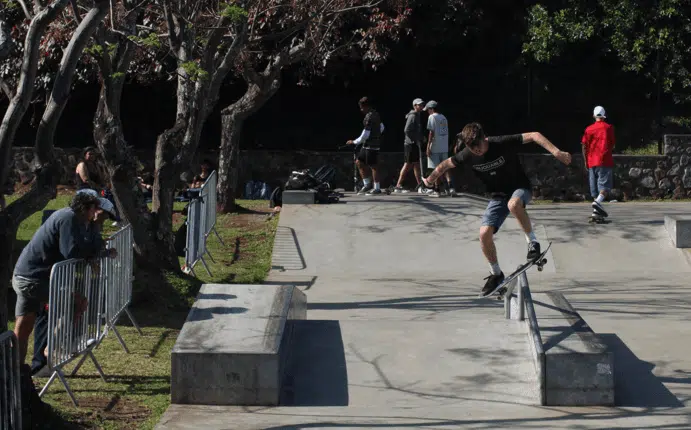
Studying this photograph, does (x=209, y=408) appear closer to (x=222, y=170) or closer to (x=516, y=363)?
(x=516, y=363)

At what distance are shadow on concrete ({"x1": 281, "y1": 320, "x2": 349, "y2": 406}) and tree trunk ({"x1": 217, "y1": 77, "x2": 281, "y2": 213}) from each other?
388 inches

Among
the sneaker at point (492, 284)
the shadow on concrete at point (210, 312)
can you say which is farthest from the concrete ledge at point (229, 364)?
the sneaker at point (492, 284)

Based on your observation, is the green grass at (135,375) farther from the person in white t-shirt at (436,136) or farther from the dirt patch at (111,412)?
the person in white t-shirt at (436,136)

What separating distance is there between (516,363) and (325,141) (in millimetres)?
18132

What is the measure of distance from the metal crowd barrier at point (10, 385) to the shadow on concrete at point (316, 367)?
7.38 feet

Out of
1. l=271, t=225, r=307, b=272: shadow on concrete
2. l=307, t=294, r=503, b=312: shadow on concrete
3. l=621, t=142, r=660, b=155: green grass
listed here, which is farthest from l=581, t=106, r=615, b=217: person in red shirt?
l=621, t=142, r=660, b=155: green grass

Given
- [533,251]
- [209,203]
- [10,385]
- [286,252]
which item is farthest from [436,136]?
[10,385]

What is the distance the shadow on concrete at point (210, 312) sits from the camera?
29.7ft

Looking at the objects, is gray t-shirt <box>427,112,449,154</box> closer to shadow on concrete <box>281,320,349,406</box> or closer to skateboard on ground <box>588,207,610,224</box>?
skateboard on ground <box>588,207,610,224</box>

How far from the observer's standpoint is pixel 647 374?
Result: 29.9 feet

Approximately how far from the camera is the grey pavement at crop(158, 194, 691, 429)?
7992 mm

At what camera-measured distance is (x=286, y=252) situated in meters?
16.0

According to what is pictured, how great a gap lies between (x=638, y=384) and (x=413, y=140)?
37.9ft

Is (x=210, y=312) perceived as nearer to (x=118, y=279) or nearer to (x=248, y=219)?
(x=118, y=279)
